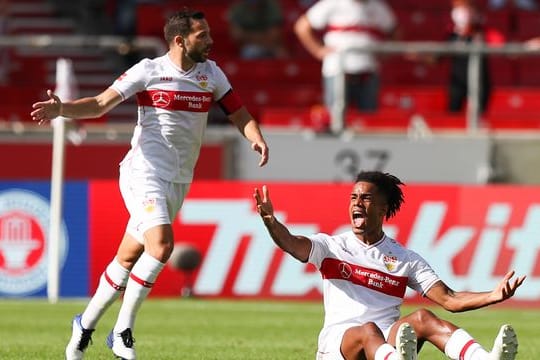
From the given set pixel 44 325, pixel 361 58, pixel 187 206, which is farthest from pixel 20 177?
pixel 44 325

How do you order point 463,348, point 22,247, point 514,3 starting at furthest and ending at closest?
point 514,3
point 22,247
point 463,348

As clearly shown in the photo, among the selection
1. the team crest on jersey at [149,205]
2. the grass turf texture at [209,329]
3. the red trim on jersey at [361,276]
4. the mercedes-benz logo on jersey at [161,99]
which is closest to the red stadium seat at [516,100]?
the grass turf texture at [209,329]

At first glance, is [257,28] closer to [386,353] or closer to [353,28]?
[353,28]

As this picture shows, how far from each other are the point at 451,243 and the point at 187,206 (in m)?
2.91

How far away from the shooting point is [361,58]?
729 inches

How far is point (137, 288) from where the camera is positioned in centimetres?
954

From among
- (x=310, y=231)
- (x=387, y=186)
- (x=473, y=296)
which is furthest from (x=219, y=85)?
(x=310, y=231)

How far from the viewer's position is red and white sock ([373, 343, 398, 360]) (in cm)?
802

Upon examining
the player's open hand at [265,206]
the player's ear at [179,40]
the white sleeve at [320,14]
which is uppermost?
the white sleeve at [320,14]

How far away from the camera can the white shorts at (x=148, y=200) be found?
973cm

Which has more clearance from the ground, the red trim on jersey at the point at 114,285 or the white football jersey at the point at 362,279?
the white football jersey at the point at 362,279

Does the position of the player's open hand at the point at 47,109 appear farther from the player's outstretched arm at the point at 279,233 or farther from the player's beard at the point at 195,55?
the player's outstretched arm at the point at 279,233

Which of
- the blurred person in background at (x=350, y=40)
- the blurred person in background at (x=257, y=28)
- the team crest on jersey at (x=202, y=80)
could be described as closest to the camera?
the team crest on jersey at (x=202, y=80)

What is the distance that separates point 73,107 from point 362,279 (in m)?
2.15
